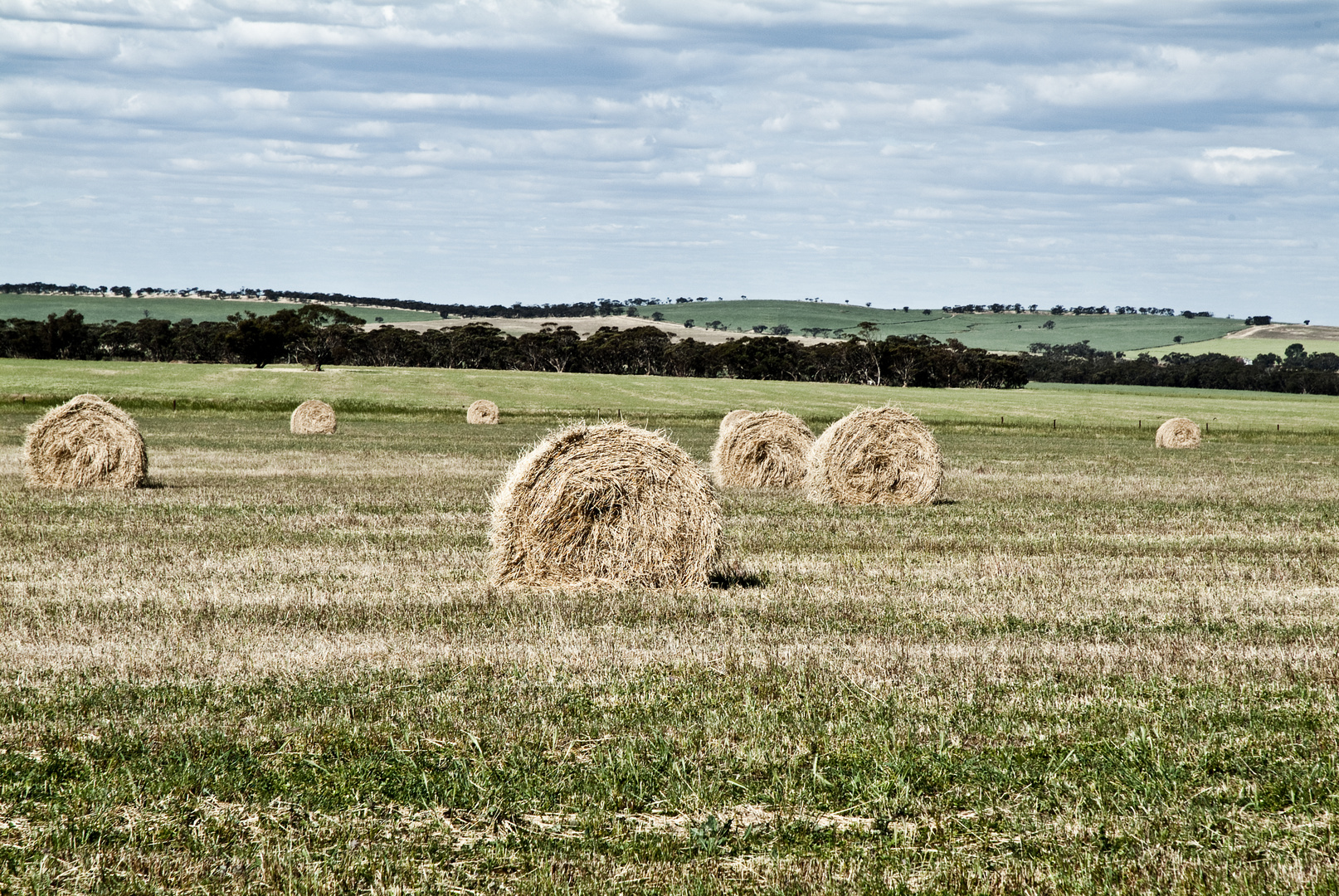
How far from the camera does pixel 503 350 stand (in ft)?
501

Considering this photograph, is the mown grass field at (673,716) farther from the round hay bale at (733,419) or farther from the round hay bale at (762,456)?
the round hay bale at (733,419)

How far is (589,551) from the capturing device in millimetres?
15547

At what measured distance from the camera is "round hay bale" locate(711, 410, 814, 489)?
29859 mm

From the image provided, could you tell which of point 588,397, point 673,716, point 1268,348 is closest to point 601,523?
point 673,716

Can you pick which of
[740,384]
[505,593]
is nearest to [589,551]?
[505,593]

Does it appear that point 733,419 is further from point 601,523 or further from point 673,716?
point 673,716

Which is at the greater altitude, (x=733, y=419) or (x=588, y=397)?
(x=733, y=419)

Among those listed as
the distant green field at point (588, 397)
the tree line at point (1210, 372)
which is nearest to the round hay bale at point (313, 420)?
the distant green field at point (588, 397)

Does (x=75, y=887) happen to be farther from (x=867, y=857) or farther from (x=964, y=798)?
(x=964, y=798)

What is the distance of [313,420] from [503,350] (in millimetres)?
100878

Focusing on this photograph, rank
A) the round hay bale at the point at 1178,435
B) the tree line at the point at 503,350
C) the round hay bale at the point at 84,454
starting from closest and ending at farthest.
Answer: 1. the round hay bale at the point at 84,454
2. the round hay bale at the point at 1178,435
3. the tree line at the point at 503,350

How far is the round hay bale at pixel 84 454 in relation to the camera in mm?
27312

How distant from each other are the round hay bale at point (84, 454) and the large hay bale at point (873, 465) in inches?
560

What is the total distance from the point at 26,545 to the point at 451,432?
35884 mm
